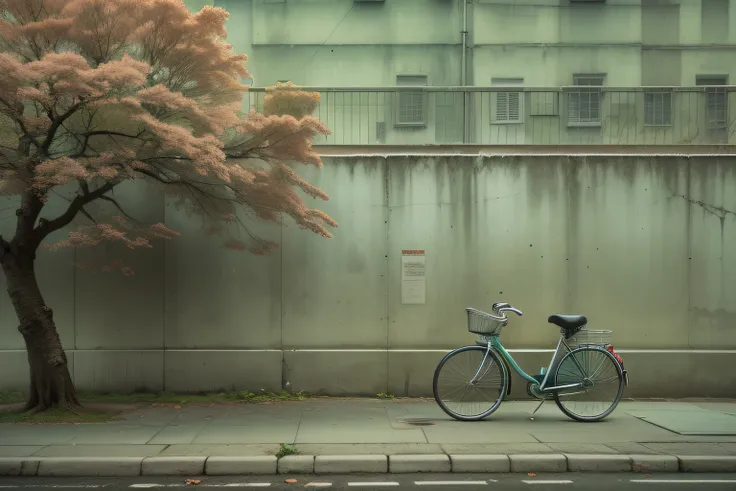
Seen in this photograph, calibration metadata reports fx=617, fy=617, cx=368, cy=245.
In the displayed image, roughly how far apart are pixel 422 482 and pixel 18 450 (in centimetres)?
422

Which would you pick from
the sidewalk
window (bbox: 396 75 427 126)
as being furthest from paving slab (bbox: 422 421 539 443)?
window (bbox: 396 75 427 126)

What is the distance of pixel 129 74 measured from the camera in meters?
6.70

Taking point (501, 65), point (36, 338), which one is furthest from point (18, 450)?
point (501, 65)

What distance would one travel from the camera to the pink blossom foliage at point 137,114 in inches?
269

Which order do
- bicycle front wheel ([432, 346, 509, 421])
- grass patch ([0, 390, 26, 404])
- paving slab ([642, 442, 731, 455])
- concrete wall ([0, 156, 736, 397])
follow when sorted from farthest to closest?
concrete wall ([0, 156, 736, 397])
grass patch ([0, 390, 26, 404])
bicycle front wheel ([432, 346, 509, 421])
paving slab ([642, 442, 731, 455])

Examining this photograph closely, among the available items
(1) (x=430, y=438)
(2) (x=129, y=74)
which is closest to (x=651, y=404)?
(1) (x=430, y=438)

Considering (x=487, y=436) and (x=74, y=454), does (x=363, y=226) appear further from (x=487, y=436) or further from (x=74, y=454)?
(x=74, y=454)

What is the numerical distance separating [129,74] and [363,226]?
164 inches

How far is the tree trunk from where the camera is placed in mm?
7980

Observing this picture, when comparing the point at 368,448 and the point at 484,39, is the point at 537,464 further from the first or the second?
the point at 484,39

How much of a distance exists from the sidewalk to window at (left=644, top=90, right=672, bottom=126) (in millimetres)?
4497

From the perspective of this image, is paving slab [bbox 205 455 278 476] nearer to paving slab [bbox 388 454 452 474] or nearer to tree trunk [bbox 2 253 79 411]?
paving slab [bbox 388 454 452 474]

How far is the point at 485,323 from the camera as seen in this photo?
788 cm

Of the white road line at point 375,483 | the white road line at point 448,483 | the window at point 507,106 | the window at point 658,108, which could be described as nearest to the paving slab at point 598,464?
the white road line at point 448,483
